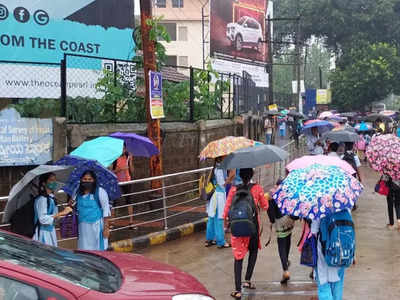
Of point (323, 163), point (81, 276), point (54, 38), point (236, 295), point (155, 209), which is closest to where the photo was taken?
point (81, 276)

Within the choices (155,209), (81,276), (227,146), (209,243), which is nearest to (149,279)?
(81,276)

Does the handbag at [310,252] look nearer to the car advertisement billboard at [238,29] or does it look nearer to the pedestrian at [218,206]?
the pedestrian at [218,206]

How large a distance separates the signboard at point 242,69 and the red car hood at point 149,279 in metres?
30.2

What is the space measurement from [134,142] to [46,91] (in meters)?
3.73

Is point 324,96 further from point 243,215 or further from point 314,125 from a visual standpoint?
point 243,215

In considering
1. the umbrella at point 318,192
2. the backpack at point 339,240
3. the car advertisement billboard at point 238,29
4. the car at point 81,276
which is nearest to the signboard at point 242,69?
the car advertisement billboard at point 238,29

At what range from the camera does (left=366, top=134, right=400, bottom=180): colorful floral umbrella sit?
28.9ft

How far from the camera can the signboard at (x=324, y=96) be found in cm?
4809

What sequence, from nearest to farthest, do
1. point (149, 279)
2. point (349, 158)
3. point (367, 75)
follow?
point (149, 279) → point (349, 158) → point (367, 75)

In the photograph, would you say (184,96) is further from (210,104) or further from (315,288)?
(315,288)

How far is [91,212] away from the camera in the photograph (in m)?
6.23

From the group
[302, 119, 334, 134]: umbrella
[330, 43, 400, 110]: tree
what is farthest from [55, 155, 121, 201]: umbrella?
[330, 43, 400, 110]: tree

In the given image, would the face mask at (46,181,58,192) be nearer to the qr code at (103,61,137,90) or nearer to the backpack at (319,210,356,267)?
the backpack at (319,210,356,267)

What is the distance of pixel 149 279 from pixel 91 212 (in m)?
2.75
